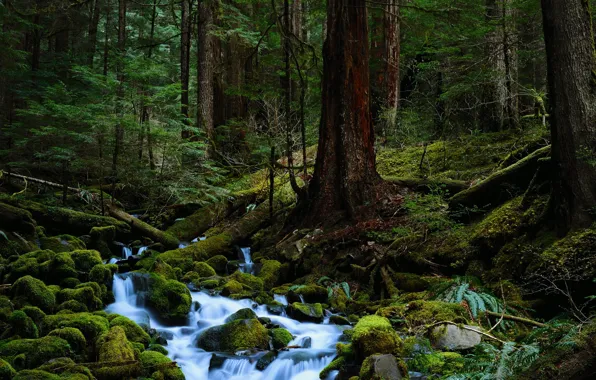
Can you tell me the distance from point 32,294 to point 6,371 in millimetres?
2161

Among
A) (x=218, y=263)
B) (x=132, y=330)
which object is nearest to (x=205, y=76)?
(x=218, y=263)

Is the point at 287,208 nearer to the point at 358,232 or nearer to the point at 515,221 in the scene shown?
the point at 358,232

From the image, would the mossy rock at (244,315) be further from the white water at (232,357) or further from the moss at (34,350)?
the moss at (34,350)

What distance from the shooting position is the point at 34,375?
15.4 feet

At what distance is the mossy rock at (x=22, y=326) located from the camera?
588 centimetres

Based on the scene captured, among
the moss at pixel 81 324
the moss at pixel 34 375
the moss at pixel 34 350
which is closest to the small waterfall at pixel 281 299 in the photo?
the moss at pixel 81 324

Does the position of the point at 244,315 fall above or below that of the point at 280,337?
above

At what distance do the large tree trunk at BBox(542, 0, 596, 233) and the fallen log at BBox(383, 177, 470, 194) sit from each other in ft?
10.4

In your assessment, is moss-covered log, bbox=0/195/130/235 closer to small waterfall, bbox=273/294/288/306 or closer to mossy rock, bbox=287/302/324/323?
small waterfall, bbox=273/294/288/306

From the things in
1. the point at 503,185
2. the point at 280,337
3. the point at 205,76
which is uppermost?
the point at 205,76

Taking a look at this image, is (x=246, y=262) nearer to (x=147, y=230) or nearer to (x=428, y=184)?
(x=147, y=230)

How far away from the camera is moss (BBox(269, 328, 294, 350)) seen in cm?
671

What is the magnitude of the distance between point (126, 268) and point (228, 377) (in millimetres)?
4463

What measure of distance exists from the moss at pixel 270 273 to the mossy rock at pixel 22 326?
4.34m
